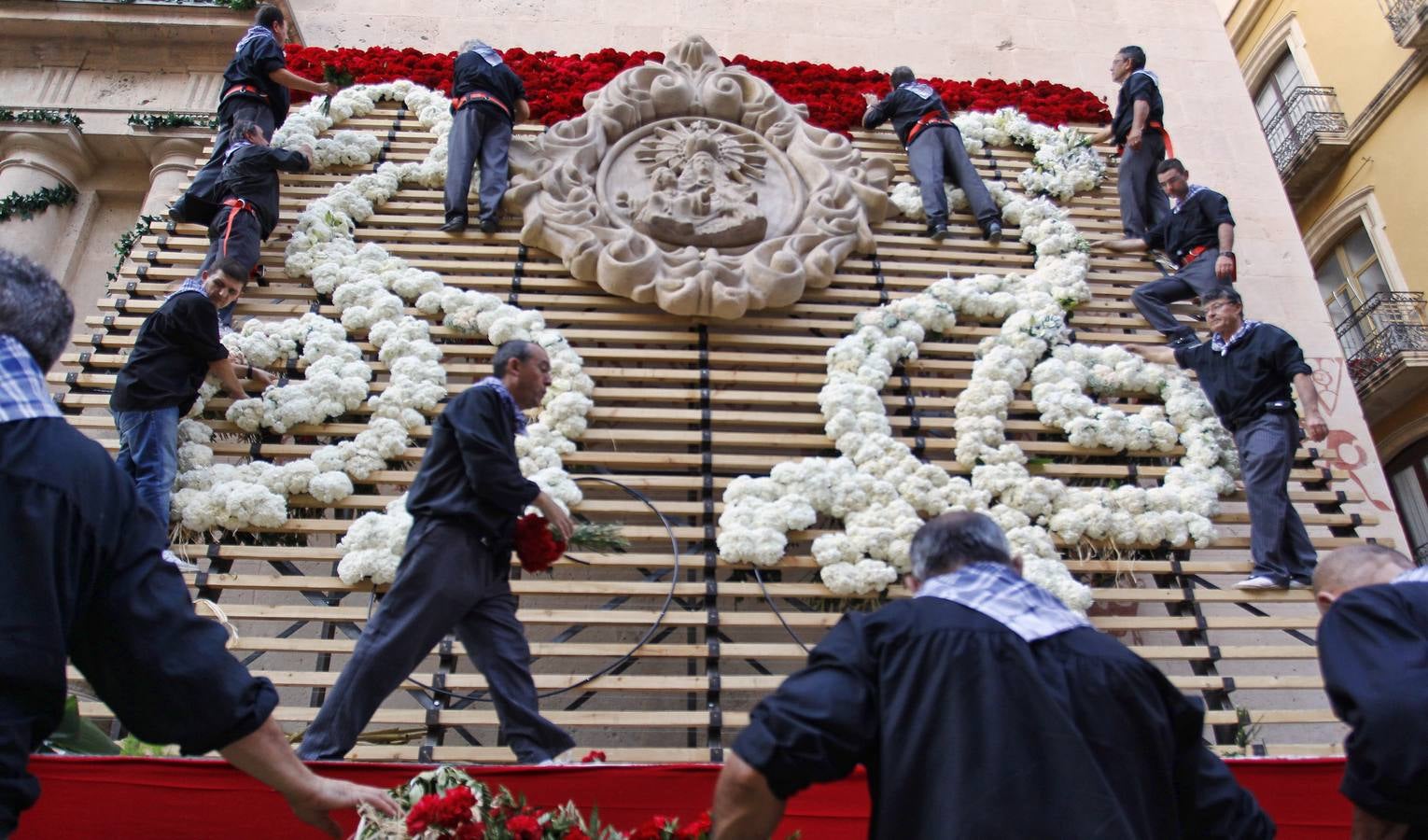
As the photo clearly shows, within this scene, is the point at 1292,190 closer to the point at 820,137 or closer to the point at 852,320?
the point at 820,137

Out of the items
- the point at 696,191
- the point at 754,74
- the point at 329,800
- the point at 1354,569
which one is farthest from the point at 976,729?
the point at 754,74

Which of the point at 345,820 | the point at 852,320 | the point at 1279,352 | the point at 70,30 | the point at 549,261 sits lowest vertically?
the point at 345,820

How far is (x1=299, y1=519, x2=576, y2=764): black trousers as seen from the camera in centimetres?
352

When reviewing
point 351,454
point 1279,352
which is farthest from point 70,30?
point 1279,352

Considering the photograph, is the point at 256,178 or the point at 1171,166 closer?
the point at 256,178

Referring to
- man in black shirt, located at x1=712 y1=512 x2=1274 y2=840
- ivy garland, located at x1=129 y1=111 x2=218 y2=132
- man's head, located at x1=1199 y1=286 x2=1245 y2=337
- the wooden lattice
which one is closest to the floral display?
the wooden lattice

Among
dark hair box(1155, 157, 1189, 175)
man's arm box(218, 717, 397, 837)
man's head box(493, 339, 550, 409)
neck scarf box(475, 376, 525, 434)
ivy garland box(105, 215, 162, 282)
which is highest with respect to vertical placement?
dark hair box(1155, 157, 1189, 175)

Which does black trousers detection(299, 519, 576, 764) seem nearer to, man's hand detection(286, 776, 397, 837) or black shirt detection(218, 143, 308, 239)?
Answer: man's hand detection(286, 776, 397, 837)

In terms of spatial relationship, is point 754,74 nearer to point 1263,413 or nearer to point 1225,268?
point 1225,268

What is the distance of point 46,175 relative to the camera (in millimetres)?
7438

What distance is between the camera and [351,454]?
5020 mm

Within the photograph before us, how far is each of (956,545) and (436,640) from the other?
199 cm

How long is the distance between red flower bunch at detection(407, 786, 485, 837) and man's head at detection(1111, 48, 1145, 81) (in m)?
6.72

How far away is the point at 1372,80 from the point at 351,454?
40.0 feet
